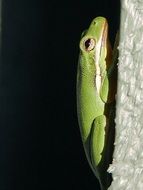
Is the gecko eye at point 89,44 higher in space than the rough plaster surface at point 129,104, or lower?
Answer: higher

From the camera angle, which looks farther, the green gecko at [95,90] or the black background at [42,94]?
the black background at [42,94]

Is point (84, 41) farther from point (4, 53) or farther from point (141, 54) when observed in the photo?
point (4, 53)

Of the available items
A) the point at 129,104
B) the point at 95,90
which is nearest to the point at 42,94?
the point at 95,90

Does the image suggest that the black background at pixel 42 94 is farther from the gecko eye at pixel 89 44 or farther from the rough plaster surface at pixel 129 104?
the rough plaster surface at pixel 129 104

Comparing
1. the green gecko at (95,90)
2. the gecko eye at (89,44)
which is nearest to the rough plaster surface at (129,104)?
the green gecko at (95,90)

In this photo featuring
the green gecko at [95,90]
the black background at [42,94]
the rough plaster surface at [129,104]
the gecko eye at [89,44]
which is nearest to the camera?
the rough plaster surface at [129,104]

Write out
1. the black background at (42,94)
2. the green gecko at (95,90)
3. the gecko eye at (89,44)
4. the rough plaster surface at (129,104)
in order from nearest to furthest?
the rough plaster surface at (129,104) → the green gecko at (95,90) → the gecko eye at (89,44) → the black background at (42,94)

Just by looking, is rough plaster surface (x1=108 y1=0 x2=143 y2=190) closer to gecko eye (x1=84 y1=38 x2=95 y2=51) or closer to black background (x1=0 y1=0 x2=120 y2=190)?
Result: gecko eye (x1=84 y1=38 x2=95 y2=51)
